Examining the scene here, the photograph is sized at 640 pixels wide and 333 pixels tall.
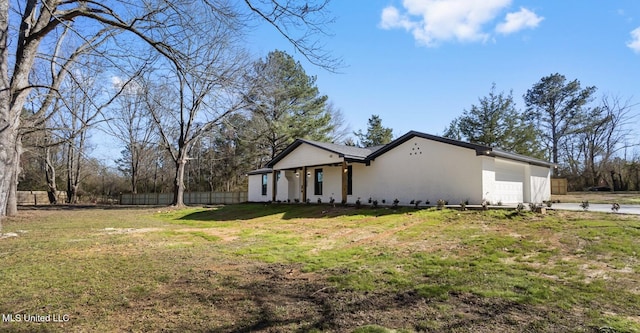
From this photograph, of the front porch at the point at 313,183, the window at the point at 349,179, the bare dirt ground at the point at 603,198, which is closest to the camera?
the bare dirt ground at the point at 603,198

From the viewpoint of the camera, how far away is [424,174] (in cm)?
1528

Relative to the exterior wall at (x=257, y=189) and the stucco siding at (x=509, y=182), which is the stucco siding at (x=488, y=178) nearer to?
the stucco siding at (x=509, y=182)

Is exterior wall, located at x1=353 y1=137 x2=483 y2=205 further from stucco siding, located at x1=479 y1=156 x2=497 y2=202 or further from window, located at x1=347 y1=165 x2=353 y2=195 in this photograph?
window, located at x1=347 y1=165 x2=353 y2=195

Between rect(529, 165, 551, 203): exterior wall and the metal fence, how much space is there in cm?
2263

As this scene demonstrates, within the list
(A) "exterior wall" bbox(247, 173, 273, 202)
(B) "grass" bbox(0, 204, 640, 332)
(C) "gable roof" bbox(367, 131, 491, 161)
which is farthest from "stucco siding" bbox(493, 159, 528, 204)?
(A) "exterior wall" bbox(247, 173, 273, 202)

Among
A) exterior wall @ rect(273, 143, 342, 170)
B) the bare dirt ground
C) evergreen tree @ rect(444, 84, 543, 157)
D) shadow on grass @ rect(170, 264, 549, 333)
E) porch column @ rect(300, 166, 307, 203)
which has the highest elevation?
evergreen tree @ rect(444, 84, 543, 157)

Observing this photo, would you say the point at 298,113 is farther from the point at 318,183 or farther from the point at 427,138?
the point at 427,138

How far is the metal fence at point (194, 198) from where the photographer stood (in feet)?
106

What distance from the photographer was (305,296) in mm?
4367

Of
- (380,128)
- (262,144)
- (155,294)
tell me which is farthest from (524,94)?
(155,294)

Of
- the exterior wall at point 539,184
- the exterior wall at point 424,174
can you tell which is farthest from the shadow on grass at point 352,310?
the exterior wall at point 539,184

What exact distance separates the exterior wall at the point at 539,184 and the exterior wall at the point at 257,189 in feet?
52.0

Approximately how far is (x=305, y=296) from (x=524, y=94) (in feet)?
142

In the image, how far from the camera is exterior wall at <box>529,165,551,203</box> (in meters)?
17.4
